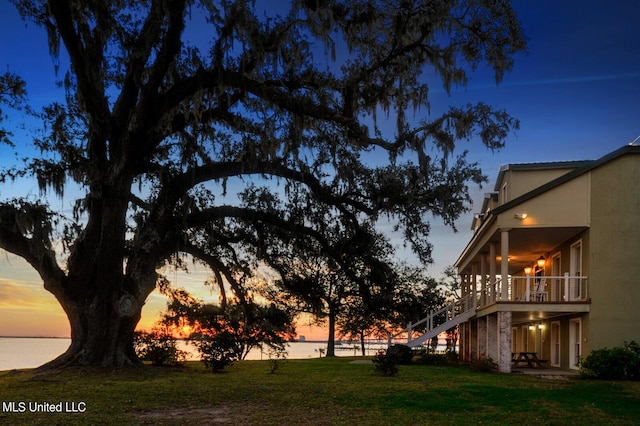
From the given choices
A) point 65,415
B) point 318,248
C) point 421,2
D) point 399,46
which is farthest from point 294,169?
point 65,415

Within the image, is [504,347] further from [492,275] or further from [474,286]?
[474,286]

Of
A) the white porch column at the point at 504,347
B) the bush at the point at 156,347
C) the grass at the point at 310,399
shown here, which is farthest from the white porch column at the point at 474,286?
the bush at the point at 156,347

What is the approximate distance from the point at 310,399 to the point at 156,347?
9.84 m

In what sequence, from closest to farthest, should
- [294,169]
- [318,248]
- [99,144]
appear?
[99,144]
[294,169]
[318,248]

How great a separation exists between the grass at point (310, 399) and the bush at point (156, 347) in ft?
11.5

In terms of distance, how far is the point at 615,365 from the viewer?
18516mm

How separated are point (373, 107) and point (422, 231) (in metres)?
Answer: 4.67

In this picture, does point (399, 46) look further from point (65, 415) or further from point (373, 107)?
point (65, 415)

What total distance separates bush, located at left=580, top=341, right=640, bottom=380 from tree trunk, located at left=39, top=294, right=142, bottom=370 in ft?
41.9

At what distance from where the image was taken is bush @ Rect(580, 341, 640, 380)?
18.4 meters

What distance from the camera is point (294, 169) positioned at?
18219mm

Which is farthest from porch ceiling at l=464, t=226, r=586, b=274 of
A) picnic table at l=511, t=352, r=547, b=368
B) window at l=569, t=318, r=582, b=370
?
picnic table at l=511, t=352, r=547, b=368

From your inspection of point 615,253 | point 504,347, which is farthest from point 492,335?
point 615,253

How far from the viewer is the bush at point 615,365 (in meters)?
18.4
